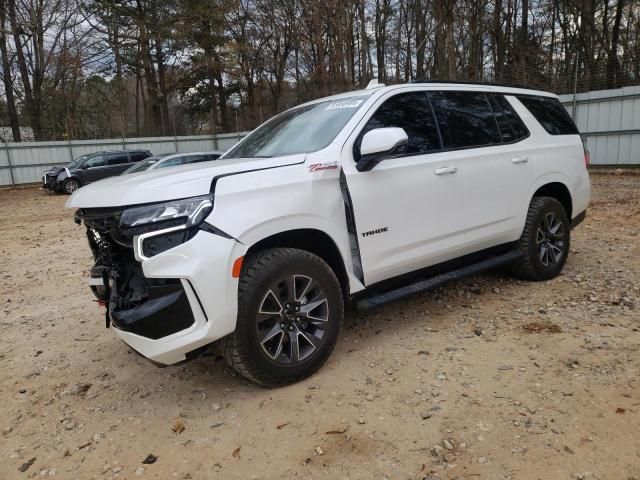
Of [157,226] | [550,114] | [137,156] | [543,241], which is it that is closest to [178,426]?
[157,226]

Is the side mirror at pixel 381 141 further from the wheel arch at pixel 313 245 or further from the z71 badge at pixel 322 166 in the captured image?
the wheel arch at pixel 313 245

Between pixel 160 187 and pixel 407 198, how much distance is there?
1.73 meters

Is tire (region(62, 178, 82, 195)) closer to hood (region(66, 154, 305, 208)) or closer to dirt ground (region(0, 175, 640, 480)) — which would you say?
dirt ground (region(0, 175, 640, 480))

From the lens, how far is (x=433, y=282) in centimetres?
374

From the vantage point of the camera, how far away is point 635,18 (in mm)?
19281

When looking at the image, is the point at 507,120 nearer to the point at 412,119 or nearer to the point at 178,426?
the point at 412,119

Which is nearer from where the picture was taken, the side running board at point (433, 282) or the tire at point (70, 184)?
the side running board at point (433, 282)

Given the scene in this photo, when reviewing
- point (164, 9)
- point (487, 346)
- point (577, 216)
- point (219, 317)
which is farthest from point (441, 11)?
point (164, 9)

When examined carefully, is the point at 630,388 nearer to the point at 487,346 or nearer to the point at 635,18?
the point at 487,346

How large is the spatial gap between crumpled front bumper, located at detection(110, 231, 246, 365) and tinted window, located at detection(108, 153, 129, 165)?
59.6 ft

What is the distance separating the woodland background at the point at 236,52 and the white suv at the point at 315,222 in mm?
17935

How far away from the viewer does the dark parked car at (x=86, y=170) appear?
59.3ft

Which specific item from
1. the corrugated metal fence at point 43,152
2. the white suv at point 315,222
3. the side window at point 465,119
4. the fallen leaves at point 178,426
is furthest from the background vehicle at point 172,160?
the corrugated metal fence at point 43,152

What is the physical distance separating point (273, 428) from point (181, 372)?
105 cm
